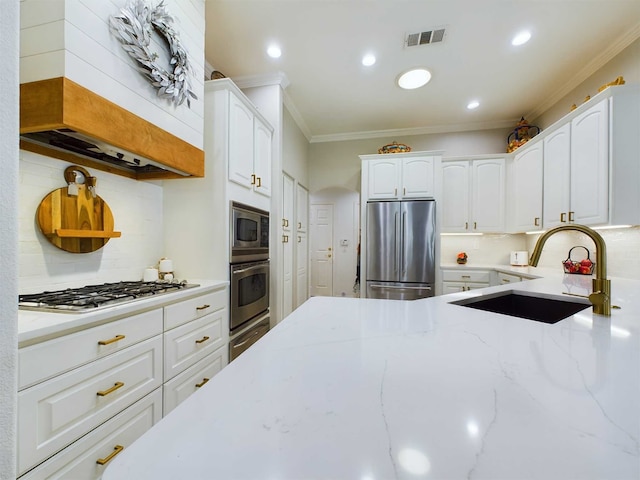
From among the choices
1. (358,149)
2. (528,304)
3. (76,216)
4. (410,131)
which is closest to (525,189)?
(410,131)

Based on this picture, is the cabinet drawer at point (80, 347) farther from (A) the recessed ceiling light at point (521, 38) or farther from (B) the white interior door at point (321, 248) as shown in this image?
(B) the white interior door at point (321, 248)

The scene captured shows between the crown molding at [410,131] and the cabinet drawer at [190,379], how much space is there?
3.52 m

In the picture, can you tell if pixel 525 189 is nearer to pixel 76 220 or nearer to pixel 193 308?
pixel 193 308

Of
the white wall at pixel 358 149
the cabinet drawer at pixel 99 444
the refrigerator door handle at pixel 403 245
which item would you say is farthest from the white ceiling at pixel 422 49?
the cabinet drawer at pixel 99 444

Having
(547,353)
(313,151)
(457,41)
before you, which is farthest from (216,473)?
(313,151)

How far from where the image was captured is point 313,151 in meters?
4.51

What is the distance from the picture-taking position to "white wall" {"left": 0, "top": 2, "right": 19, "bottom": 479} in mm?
436

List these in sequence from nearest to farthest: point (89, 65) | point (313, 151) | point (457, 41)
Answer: point (89, 65)
point (457, 41)
point (313, 151)

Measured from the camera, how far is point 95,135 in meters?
1.20

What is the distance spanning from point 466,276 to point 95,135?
366 centimetres

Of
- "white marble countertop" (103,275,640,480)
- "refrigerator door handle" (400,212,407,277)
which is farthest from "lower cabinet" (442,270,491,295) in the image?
"white marble countertop" (103,275,640,480)

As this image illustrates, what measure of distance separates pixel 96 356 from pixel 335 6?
260 cm

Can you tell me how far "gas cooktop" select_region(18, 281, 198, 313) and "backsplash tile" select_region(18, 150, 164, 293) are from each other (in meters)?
0.09

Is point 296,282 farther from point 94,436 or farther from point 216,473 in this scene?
point 216,473
